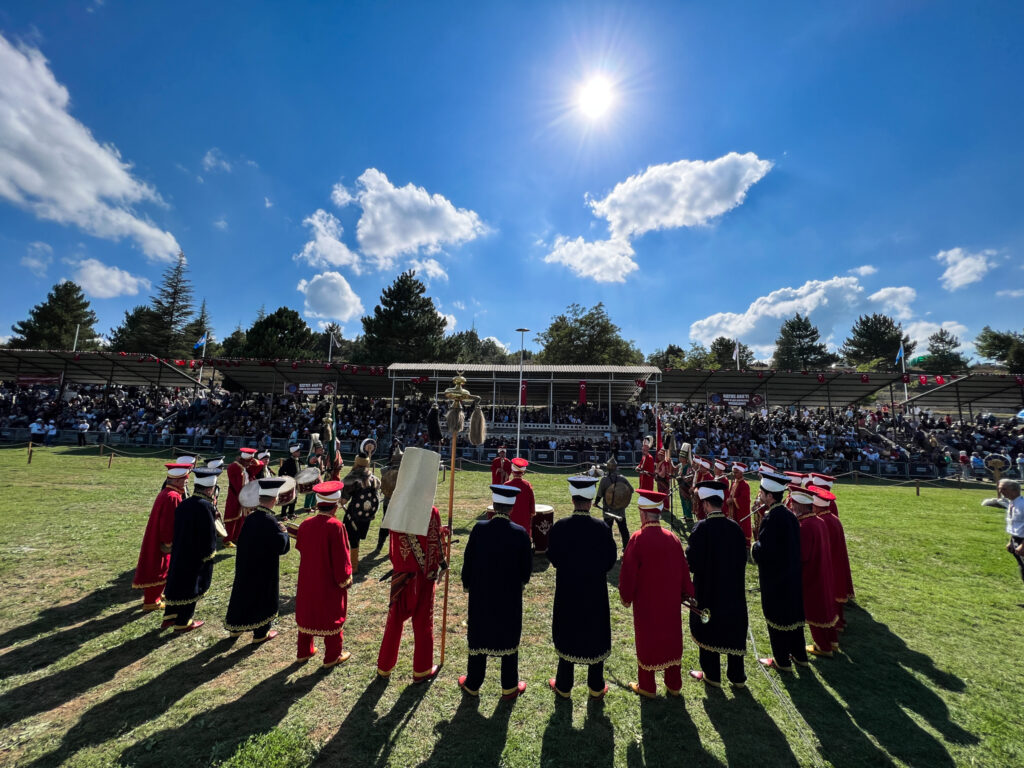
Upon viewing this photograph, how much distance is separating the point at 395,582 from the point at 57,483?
17477mm

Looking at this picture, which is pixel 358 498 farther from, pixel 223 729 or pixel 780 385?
pixel 780 385

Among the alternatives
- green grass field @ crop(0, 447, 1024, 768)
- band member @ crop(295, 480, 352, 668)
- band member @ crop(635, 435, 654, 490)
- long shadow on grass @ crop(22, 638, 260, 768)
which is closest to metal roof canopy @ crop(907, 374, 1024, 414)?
band member @ crop(635, 435, 654, 490)

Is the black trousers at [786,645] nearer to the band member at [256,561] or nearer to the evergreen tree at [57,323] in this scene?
the band member at [256,561]

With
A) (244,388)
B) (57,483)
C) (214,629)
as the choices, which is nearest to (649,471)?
(214,629)

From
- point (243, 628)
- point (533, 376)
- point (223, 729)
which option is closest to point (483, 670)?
point (223, 729)

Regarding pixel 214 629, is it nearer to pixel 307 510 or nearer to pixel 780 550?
pixel 307 510

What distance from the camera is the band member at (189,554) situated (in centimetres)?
551

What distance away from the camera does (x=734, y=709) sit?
4312mm

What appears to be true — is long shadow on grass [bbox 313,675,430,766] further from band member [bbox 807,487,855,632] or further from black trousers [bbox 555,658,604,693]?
band member [bbox 807,487,855,632]

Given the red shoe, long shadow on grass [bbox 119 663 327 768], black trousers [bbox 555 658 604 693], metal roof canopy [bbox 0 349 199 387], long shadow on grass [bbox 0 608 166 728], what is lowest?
long shadow on grass [bbox 0 608 166 728]

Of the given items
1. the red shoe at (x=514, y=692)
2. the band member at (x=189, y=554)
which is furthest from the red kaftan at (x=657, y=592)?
the band member at (x=189, y=554)

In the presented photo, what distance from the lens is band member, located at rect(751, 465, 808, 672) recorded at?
4996 millimetres

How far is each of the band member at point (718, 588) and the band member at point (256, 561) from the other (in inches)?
197

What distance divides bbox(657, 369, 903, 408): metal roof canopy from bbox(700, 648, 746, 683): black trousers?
83.4ft
